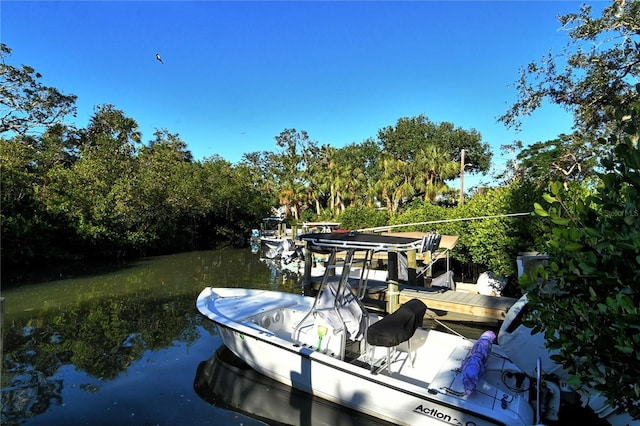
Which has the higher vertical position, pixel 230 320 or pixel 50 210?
pixel 50 210

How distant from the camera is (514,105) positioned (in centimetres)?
1277

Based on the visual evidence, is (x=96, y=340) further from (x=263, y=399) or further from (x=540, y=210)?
(x=540, y=210)

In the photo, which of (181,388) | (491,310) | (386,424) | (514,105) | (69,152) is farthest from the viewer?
(69,152)

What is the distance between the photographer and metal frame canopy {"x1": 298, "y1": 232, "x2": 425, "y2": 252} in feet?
17.2

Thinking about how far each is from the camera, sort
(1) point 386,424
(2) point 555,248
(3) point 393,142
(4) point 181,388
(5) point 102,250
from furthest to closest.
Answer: (3) point 393,142 < (5) point 102,250 < (4) point 181,388 < (1) point 386,424 < (2) point 555,248

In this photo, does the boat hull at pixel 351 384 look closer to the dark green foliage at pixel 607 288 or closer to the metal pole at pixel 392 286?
the metal pole at pixel 392 286

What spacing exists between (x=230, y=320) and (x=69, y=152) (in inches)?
1108

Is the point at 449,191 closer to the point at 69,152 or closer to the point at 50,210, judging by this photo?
the point at 50,210

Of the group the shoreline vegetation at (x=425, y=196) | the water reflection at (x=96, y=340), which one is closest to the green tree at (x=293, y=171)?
the shoreline vegetation at (x=425, y=196)

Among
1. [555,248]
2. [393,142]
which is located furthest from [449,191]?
[555,248]

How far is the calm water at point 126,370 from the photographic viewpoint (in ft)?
16.6

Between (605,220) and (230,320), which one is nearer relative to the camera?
(605,220)

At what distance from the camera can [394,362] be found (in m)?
5.42

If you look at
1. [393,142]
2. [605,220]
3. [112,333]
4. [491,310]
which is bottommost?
[112,333]
